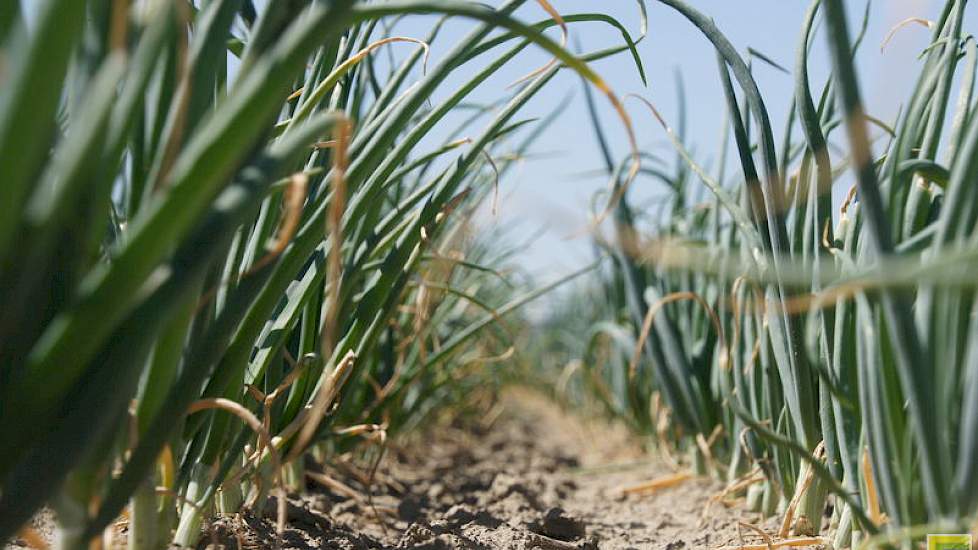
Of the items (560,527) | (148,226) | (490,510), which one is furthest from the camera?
(490,510)

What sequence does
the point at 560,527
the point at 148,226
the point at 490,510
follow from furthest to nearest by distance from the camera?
the point at 490,510, the point at 560,527, the point at 148,226

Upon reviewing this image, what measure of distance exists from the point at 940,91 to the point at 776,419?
1.46ft

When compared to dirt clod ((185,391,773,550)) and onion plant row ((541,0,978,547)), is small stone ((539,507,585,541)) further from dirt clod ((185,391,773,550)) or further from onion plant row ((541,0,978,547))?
onion plant row ((541,0,978,547))

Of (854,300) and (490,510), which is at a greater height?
(854,300)

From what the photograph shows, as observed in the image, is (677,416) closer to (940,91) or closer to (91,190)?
(940,91)

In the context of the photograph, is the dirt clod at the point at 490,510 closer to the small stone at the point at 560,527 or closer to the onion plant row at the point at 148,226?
the small stone at the point at 560,527

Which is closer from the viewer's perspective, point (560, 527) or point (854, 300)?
point (854, 300)

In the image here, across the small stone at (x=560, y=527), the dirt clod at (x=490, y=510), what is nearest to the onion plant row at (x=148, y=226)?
the dirt clod at (x=490, y=510)

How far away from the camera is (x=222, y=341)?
1.78 ft

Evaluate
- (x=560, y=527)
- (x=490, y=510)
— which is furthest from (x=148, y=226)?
(x=490, y=510)

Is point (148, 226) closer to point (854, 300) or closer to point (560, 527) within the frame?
point (854, 300)

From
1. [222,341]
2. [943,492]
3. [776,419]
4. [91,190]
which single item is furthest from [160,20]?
[776,419]

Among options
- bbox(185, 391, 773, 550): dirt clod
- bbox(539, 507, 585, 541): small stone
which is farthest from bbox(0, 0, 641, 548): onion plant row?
bbox(539, 507, 585, 541): small stone

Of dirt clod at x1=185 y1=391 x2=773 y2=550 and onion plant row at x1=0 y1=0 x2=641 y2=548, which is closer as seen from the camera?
onion plant row at x1=0 y1=0 x2=641 y2=548
